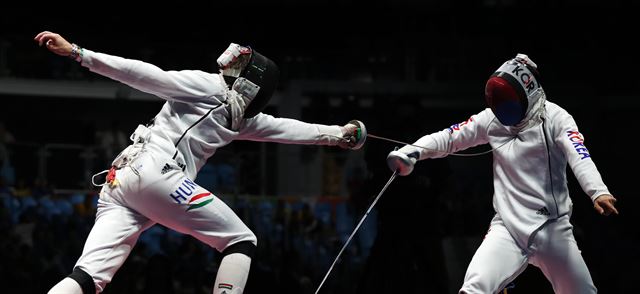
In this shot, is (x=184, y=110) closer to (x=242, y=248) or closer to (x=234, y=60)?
(x=234, y=60)

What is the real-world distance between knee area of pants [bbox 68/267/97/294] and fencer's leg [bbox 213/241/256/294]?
1.59 ft

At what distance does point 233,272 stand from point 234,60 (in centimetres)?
92

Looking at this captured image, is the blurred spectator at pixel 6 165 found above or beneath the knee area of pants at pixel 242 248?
beneath

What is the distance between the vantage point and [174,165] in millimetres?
3527

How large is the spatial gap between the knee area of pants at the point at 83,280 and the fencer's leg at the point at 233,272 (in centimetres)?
49

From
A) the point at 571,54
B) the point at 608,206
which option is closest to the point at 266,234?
the point at 608,206

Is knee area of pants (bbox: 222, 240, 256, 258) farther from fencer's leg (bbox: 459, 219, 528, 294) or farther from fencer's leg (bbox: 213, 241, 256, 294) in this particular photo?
fencer's leg (bbox: 459, 219, 528, 294)

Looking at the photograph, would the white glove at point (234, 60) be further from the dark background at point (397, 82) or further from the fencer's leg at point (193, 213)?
the dark background at point (397, 82)

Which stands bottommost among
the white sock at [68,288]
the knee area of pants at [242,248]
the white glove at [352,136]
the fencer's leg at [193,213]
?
the white sock at [68,288]

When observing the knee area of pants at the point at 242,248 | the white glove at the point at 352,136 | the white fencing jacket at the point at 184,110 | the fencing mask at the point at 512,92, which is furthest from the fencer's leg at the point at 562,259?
the white fencing jacket at the point at 184,110

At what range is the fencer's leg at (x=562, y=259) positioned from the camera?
3.70m

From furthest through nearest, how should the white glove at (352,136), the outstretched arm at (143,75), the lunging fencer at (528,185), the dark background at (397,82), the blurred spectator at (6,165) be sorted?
the blurred spectator at (6,165) < the dark background at (397,82) < the white glove at (352,136) < the lunging fencer at (528,185) < the outstretched arm at (143,75)

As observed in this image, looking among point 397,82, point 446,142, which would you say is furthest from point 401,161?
point 397,82

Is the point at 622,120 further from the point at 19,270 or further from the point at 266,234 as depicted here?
the point at 19,270
